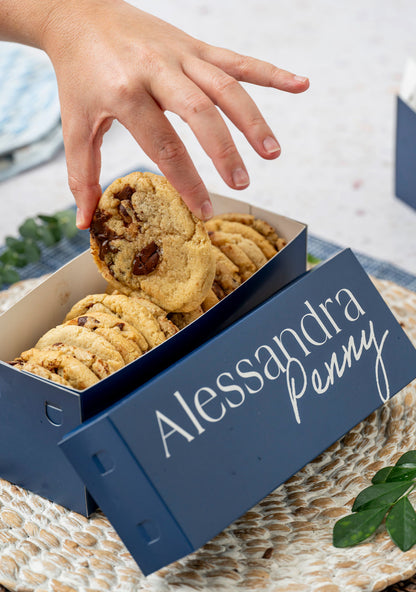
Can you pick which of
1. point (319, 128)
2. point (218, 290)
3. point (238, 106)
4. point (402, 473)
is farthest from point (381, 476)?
point (319, 128)

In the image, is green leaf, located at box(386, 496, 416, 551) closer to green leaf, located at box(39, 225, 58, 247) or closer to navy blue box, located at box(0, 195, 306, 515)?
navy blue box, located at box(0, 195, 306, 515)

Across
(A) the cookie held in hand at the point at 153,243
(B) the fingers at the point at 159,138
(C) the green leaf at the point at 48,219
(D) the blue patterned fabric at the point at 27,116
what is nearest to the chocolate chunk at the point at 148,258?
(A) the cookie held in hand at the point at 153,243

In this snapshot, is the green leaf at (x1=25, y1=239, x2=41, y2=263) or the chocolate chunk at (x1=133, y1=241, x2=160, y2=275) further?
the green leaf at (x1=25, y1=239, x2=41, y2=263)

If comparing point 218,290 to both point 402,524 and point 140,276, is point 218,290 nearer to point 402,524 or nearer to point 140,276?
point 140,276

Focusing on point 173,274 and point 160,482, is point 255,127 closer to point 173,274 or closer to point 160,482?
point 173,274

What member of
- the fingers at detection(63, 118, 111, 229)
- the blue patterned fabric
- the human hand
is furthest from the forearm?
the blue patterned fabric

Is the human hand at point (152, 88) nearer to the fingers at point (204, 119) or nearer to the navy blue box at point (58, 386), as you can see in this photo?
the fingers at point (204, 119)

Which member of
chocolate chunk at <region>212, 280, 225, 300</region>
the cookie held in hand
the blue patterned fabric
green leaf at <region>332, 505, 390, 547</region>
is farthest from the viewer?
the blue patterned fabric
